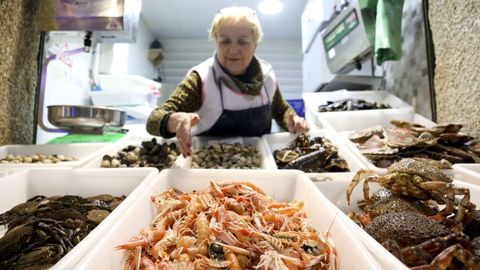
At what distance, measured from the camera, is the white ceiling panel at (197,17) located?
5.05 meters

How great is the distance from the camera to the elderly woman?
190 cm

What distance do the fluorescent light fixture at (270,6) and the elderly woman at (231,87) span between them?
3.35 metres

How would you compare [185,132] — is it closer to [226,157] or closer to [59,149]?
[226,157]

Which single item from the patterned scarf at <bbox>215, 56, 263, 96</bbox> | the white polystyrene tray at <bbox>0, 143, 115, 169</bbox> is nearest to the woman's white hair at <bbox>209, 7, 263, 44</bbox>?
the patterned scarf at <bbox>215, 56, 263, 96</bbox>

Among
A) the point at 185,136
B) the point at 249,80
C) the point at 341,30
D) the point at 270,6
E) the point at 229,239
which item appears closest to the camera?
the point at 229,239

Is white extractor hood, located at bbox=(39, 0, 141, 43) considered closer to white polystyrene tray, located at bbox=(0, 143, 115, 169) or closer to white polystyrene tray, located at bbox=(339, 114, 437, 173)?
white polystyrene tray, located at bbox=(0, 143, 115, 169)

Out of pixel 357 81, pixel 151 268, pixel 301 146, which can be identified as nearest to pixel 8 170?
pixel 151 268

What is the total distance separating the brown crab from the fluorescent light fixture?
4651 millimetres

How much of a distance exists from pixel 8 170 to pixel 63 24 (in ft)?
4.05

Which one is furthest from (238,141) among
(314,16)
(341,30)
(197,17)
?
(197,17)

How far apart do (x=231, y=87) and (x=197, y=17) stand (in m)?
4.17

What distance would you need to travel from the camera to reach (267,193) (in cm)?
118

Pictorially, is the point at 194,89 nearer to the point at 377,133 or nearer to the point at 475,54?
the point at 377,133

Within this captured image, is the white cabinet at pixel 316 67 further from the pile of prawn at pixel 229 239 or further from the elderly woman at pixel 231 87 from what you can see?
the pile of prawn at pixel 229 239
